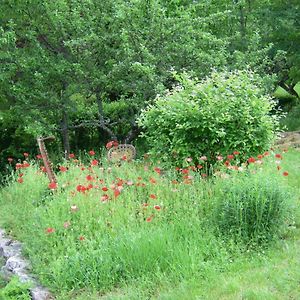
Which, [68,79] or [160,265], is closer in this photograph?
[160,265]

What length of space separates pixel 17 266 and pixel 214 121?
2891 mm

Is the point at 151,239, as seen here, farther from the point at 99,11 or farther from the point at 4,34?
the point at 99,11

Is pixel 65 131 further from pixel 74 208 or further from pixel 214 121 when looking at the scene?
pixel 74 208

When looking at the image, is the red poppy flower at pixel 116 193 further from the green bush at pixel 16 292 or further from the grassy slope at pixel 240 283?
the green bush at pixel 16 292

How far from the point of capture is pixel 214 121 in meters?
5.89

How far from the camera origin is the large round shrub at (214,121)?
5926mm

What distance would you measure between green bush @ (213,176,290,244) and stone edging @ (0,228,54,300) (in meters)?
1.70

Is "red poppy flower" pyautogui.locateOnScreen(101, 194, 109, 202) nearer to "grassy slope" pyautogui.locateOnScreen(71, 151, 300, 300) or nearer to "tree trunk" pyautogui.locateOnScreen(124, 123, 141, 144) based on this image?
"grassy slope" pyautogui.locateOnScreen(71, 151, 300, 300)

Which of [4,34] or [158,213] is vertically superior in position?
[4,34]

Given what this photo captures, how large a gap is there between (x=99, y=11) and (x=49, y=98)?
1.96 meters

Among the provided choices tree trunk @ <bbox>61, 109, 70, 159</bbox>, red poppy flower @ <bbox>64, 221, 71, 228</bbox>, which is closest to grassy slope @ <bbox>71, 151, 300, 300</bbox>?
red poppy flower @ <bbox>64, 221, 71, 228</bbox>

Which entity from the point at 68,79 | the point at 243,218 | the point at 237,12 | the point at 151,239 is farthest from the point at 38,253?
the point at 237,12

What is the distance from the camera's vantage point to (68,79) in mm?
9477

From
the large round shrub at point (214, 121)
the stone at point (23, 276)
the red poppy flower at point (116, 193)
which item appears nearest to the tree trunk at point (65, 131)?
the large round shrub at point (214, 121)
